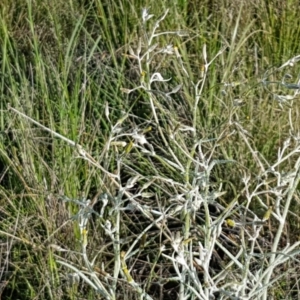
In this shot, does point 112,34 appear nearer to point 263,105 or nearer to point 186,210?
point 263,105

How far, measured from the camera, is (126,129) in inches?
69.4

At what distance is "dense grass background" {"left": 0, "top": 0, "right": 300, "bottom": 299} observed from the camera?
1628 mm

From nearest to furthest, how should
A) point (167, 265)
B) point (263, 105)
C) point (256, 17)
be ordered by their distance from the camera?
point (167, 265)
point (263, 105)
point (256, 17)

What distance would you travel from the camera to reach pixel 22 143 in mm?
1868

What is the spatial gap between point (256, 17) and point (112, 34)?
18.8 inches

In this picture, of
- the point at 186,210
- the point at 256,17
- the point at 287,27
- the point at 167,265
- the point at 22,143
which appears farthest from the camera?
the point at 256,17

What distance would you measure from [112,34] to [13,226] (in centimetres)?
89

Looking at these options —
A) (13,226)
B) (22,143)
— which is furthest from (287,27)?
(13,226)

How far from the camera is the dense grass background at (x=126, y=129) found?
64.1 inches

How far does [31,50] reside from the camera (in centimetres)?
236

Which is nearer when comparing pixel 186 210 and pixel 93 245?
pixel 186 210

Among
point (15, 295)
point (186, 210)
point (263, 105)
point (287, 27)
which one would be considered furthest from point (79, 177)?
point (287, 27)

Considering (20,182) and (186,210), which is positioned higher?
(186,210)

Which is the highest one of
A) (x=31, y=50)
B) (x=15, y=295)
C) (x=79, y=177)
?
(x=31, y=50)
